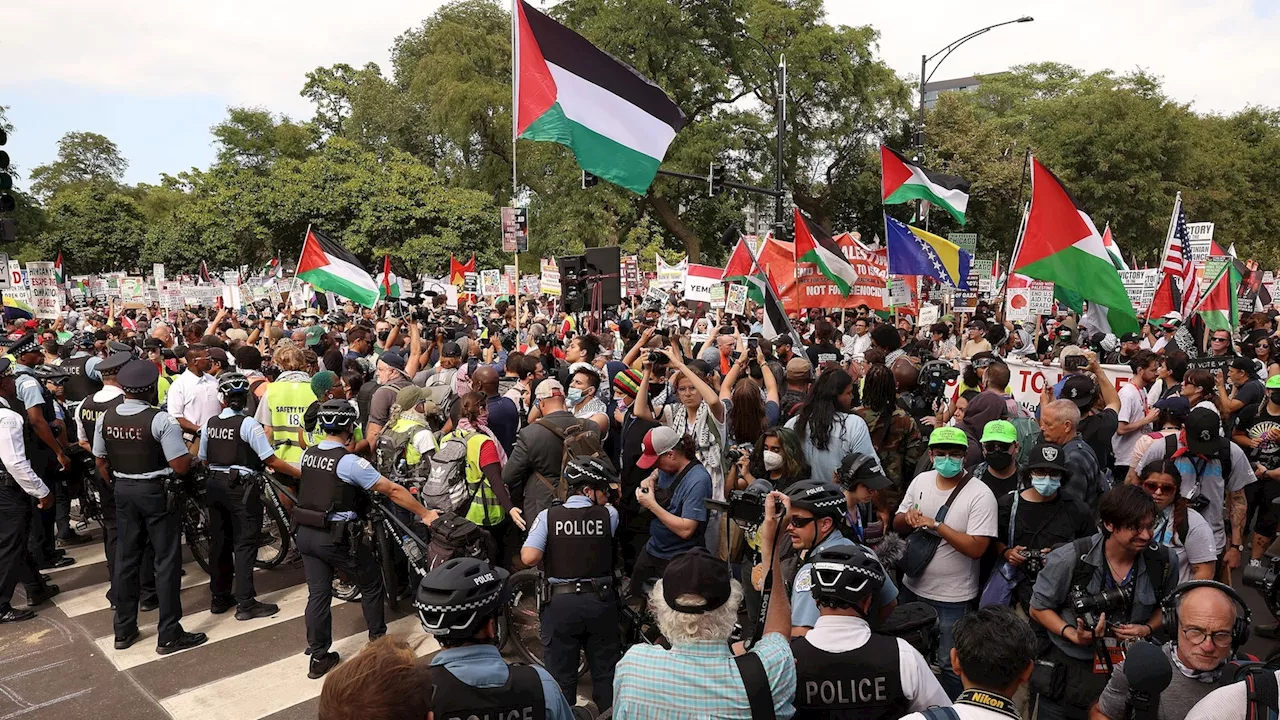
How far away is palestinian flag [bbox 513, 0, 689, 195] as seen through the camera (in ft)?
24.6

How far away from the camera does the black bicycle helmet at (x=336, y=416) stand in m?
5.44

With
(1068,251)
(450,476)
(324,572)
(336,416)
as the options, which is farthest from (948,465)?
(1068,251)

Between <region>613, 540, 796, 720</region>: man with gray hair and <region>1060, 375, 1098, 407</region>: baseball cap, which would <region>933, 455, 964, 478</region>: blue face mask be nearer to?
<region>613, 540, 796, 720</region>: man with gray hair

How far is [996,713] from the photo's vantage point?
246 centimetres

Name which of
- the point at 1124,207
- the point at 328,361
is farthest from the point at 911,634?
the point at 1124,207

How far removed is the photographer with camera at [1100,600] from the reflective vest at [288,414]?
604cm

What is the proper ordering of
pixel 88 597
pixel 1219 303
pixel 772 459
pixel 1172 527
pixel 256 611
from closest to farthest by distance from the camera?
1. pixel 1172 527
2. pixel 772 459
3. pixel 256 611
4. pixel 88 597
5. pixel 1219 303

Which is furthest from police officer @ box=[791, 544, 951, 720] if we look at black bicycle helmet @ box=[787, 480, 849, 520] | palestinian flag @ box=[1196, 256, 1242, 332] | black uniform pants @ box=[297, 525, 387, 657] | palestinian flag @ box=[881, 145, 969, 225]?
palestinian flag @ box=[881, 145, 969, 225]

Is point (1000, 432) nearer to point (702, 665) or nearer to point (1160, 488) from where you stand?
point (1160, 488)

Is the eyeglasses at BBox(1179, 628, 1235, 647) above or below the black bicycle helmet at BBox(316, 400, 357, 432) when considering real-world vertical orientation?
below

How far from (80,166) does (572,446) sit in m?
95.6

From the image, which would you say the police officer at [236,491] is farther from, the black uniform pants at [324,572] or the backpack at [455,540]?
the backpack at [455,540]

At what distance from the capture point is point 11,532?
6.63 meters

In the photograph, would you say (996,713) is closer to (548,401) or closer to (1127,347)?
(548,401)
